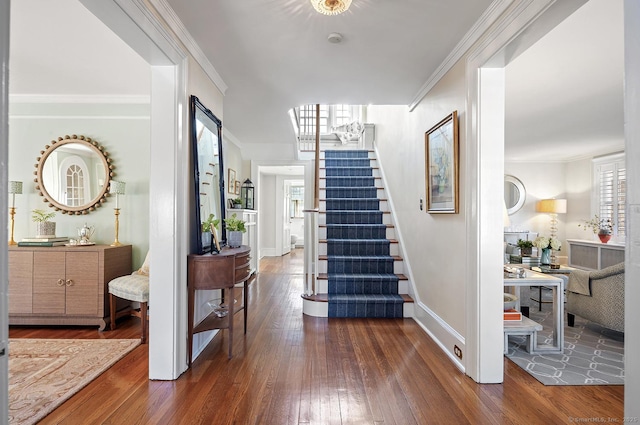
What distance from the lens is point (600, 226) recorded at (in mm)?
6543

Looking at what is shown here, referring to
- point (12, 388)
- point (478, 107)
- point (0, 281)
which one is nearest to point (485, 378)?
point (478, 107)

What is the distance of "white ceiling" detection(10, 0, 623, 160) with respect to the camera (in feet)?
6.77

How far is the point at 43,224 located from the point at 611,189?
30.0ft

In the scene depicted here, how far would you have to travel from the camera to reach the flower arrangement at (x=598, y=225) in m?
6.27

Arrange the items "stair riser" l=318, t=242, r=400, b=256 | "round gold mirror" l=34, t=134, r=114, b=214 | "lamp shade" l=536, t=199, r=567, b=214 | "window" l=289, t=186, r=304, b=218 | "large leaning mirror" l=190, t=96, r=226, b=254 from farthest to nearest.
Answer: "window" l=289, t=186, r=304, b=218 → "lamp shade" l=536, t=199, r=567, b=214 → "stair riser" l=318, t=242, r=400, b=256 → "round gold mirror" l=34, t=134, r=114, b=214 → "large leaning mirror" l=190, t=96, r=226, b=254

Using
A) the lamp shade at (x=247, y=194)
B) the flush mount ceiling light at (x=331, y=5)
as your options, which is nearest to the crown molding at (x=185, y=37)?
the flush mount ceiling light at (x=331, y=5)

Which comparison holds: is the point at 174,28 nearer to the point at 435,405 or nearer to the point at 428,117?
the point at 428,117

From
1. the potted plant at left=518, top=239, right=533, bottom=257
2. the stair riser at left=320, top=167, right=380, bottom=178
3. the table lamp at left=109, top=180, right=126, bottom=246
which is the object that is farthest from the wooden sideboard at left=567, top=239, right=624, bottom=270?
the table lamp at left=109, top=180, right=126, bottom=246

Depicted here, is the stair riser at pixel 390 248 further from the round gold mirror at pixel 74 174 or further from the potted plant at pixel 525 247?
the round gold mirror at pixel 74 174

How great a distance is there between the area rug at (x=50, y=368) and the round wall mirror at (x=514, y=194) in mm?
7763

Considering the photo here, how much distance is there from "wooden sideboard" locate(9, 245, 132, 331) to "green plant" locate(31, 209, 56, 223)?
41 centimetres

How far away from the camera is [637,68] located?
0.93 m

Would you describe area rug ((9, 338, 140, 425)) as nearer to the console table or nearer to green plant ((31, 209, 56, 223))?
the console table

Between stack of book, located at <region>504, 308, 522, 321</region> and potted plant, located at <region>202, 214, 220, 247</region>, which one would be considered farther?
stack of book, located at <region>504, 308, 522, 321</region>
